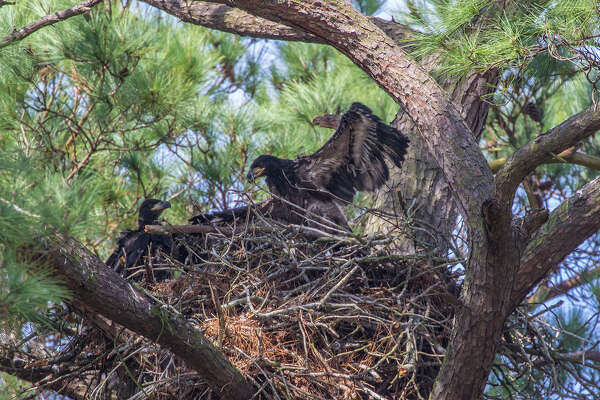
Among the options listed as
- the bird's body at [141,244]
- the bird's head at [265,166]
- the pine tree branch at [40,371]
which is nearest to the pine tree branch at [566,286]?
the bird's head at [265,166]

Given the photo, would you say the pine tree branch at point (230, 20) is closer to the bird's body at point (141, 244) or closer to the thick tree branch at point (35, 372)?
the bird's body at point (141, 244)

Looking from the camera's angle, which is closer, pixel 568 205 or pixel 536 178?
pixel 568 205

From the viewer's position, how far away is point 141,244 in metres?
4.72

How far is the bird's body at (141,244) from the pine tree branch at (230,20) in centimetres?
137

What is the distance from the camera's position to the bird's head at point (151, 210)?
4.95 meters

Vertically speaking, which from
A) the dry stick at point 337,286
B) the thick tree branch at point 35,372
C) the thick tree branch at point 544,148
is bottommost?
the thick tree branch at point 35,372

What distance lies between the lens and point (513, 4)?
385 centimetres

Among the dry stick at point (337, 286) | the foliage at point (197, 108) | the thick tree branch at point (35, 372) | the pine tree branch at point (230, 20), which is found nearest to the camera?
the foliage at point (197, 108)

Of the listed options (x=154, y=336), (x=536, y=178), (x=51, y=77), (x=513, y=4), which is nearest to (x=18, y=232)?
(x=154, y=336)

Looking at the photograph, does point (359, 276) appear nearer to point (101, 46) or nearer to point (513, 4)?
point (513, 4)

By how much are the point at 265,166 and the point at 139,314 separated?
8.22ft

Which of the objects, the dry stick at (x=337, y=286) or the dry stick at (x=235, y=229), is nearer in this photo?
the dry stick at (x=337, y=286)

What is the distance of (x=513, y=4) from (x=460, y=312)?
5.80ft

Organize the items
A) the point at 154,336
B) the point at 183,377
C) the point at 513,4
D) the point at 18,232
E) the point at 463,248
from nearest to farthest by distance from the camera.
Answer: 1. the point at 18,232
2. the point at 154,336
3. the point at 183,377
4. the point at 513,4
5. the point at 463,248
